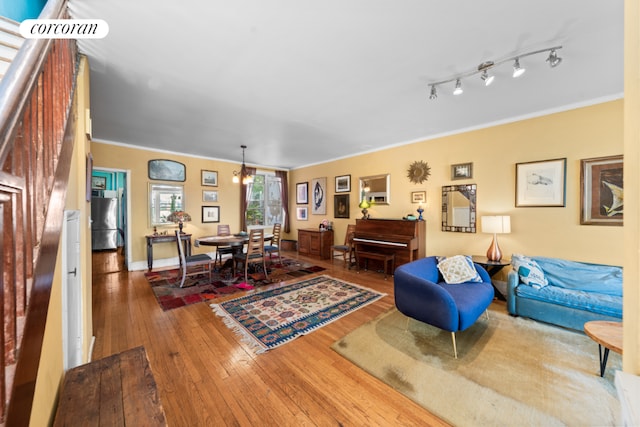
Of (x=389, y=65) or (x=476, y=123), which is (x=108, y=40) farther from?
(x=476, y=123)

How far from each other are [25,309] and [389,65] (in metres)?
2.79

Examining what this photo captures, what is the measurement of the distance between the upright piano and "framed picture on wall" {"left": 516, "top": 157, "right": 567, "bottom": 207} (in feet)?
5.00

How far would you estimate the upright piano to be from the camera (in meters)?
4.29

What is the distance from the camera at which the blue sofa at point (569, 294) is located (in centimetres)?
239

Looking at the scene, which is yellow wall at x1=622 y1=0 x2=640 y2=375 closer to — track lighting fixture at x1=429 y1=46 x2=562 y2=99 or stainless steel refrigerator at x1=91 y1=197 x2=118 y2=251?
track lighting fixture at x1=429 y1=46 x2=562 y2=99

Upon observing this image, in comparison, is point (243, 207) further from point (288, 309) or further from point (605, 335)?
point (605, 335)

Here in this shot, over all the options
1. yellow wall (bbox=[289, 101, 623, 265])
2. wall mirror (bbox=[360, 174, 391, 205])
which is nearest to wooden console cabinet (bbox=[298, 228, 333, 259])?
wall mirror (bbox=[360, 174, 391, 205])

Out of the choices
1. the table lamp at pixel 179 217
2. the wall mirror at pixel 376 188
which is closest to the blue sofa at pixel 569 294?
the wall mirror at pixel 376 188

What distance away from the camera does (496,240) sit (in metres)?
3.54

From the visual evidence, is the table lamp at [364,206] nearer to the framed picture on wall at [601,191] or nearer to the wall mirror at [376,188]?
the wall mirror at [376,188]

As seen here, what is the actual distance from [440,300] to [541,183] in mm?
2600

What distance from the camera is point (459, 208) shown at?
13.1 ft

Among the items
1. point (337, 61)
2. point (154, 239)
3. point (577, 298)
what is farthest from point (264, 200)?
point (577, 298)

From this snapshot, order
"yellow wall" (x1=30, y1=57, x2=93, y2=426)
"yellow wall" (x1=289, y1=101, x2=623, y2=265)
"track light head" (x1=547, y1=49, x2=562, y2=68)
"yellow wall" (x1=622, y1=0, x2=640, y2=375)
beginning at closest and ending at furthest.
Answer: "yellow wall" (x1=622, y1=0, x2=640, y2=375) < "yellow wall" (x1=30, y1=57, x2=93, y2=426) < "track light head" (x1=547, y1=49, x2=562, y2=68) < "yellow wall" (x1=289, y1=101, x2=623, y2=265)
